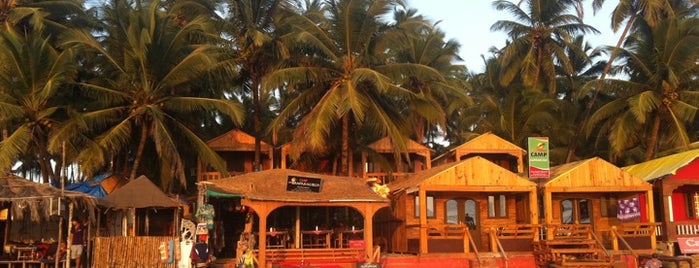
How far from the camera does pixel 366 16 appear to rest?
26.1 meters

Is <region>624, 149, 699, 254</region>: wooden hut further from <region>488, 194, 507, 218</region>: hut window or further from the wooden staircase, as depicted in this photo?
<region>488, 194, 507, 218</region>: hut window

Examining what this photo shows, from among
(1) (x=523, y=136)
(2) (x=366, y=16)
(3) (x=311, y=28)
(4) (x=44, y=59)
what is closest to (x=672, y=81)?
(1) (x=523, y=136)

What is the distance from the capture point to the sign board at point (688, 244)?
957 inches

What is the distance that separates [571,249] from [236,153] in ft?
51.7

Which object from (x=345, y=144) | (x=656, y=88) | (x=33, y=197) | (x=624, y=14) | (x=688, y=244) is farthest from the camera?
(x=624, y=14)

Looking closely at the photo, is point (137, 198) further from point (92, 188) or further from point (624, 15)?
point (624, 15)

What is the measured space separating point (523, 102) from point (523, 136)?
1.92 m

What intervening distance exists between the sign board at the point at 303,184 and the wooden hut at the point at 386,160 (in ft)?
25.2

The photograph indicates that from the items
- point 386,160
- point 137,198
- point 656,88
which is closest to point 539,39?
point 656,88

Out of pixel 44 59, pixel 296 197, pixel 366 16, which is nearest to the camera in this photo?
pixel 296 197

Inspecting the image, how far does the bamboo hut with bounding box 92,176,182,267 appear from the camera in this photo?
63.2ft

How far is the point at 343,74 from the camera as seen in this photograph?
26.7 metres

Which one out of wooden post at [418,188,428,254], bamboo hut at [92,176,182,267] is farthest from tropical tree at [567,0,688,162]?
bamboo hut at [92,176,182,267]

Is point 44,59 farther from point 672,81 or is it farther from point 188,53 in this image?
point 672,81
